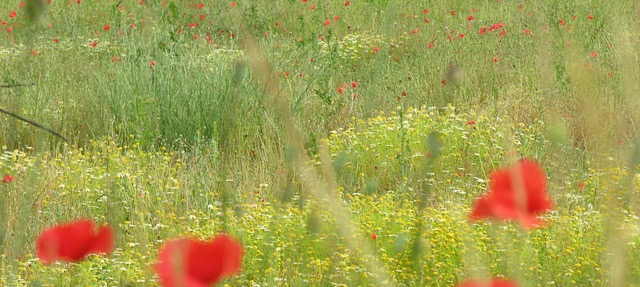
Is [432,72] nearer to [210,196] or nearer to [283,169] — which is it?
[283,169]

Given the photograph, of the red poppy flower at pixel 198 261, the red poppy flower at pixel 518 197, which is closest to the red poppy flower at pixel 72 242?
the red poppy flower at pixel 198 261

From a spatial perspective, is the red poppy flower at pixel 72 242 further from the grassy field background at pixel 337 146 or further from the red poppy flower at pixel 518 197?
the red poppy flower at pixel 518 197

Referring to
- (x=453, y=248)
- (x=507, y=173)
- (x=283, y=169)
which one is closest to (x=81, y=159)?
(x=283, y=169)

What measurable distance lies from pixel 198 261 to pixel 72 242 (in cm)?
26

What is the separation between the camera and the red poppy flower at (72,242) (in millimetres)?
1004

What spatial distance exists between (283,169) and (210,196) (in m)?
0.53

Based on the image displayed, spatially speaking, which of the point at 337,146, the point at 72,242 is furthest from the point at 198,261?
the point at 337,146

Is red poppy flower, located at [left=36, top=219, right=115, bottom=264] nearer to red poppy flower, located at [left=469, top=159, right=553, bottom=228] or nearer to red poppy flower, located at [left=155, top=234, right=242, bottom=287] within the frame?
red poppy flower, located at [left=155, top=234, right=242, bottom=287]

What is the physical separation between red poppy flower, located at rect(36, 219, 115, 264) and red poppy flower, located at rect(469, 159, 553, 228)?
43 centimetres

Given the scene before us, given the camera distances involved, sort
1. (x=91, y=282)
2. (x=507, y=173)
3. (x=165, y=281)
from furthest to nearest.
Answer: (x=91, y=282) → (x=507, y=173) → (x=165, y=281)

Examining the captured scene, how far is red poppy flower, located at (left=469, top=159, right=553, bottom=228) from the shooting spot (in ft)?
2.84

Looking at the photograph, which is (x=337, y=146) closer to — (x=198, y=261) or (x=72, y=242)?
(x=72, y=242)

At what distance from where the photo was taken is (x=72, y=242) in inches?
39.9

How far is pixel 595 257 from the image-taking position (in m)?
3.11
